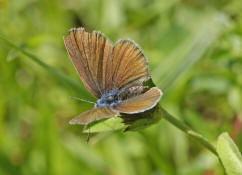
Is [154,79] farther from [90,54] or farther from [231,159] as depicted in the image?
[231,159]

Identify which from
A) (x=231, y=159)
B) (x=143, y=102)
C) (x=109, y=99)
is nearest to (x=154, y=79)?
(x=109, y=99)

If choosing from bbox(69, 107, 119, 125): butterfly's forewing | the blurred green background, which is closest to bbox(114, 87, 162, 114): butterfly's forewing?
bbox(69, 107, 119, 125): butterfly's forewing

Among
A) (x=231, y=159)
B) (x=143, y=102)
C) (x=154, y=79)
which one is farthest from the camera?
(x=154, y=79)

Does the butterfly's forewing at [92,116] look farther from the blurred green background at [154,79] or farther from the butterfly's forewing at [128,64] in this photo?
the blurred green background at [154,79]

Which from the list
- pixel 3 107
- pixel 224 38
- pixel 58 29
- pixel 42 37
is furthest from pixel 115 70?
pixel 58 29

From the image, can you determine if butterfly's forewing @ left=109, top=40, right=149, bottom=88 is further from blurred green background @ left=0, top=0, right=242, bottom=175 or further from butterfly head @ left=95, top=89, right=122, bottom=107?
blurred green background @ left=0, top=0, right=242, bottom=175

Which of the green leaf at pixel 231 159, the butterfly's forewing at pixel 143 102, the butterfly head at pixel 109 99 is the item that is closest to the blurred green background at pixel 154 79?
the butterfly head at pixel 109 99
